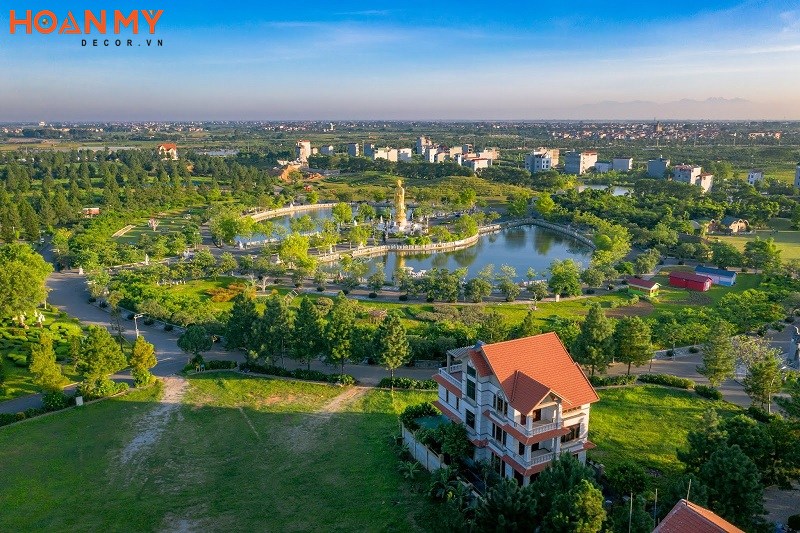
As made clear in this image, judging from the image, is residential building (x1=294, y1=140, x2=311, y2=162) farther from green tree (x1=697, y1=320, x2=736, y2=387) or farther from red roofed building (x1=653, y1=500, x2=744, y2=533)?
red roofed building (x1=653, y1=500, x2=744, y2=533)

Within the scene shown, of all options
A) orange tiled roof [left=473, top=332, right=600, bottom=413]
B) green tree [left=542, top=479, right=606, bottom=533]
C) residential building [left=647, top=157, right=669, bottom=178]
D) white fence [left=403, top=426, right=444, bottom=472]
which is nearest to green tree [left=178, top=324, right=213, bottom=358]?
white fence [left=403, top=426, right=444, bottom=472]

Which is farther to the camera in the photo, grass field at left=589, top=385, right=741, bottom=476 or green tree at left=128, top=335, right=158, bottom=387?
green tree at left=128, top=335, right=158, bottom=387

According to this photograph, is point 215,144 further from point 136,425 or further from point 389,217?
point 136,425

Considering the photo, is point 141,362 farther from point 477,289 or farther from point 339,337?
point 477,289

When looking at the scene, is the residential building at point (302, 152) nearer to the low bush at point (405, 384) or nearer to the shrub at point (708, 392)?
the low bush at point (405, 384)

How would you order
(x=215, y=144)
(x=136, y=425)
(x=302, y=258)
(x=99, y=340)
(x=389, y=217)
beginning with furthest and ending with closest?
(x=215, y=144), (x=389, y=217), (x=302, y=258), (x=99, y=340), (x=136, y=425)

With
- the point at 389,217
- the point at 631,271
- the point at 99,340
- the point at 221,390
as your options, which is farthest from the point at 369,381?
the point at 389,217

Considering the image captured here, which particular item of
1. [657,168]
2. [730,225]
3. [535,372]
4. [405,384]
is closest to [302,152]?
[657,168]
